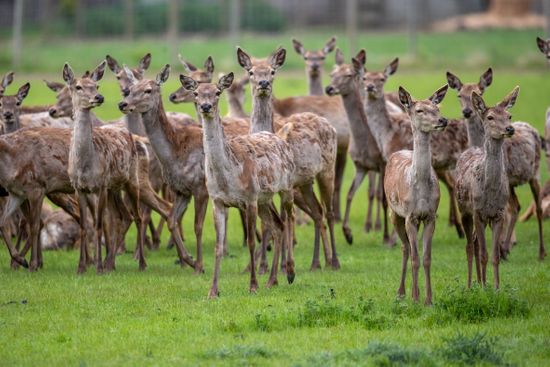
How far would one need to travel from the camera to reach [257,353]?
9648 millimetres

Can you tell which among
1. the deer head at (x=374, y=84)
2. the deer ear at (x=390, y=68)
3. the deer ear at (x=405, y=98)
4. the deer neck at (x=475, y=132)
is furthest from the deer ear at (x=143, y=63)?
the deer ear at (x=405, y=98)

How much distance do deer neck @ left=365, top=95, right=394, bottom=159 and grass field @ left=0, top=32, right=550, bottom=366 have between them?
1.68 m

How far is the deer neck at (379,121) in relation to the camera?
16.5 meters

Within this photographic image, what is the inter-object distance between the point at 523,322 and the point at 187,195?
16.1ft

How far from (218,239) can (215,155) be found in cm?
84

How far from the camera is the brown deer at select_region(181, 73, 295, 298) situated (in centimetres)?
1212

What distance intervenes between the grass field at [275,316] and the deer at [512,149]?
1.60ft

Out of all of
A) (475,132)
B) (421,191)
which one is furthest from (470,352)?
(475,132)

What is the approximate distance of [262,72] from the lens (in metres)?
14.6

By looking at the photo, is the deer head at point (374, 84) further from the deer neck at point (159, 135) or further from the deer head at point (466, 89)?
the deer neck at point (159, 135)

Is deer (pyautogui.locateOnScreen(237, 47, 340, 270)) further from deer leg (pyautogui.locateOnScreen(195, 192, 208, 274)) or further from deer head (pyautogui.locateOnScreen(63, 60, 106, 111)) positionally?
deer head (pyautogui.locateOnScreen(63, 60, 106, 111))

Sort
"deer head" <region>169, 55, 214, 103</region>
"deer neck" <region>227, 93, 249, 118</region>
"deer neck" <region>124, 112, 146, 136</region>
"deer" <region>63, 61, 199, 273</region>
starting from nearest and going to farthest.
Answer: "deer" <region>63, 61, 199, 273</region> → "deer head" <region>169, 55, 214, 103</region> → "deer neck" <region>124, 112, 146, 136</region> → "deer neck" <region>227, 93, 249, 118</region>

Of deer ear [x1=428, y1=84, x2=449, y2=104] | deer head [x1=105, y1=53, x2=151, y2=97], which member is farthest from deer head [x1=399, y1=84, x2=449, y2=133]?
deer head [x1=105, y1=53, x2=151, y2=97]

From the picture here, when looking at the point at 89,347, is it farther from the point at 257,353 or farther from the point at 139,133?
the point at 139,133
